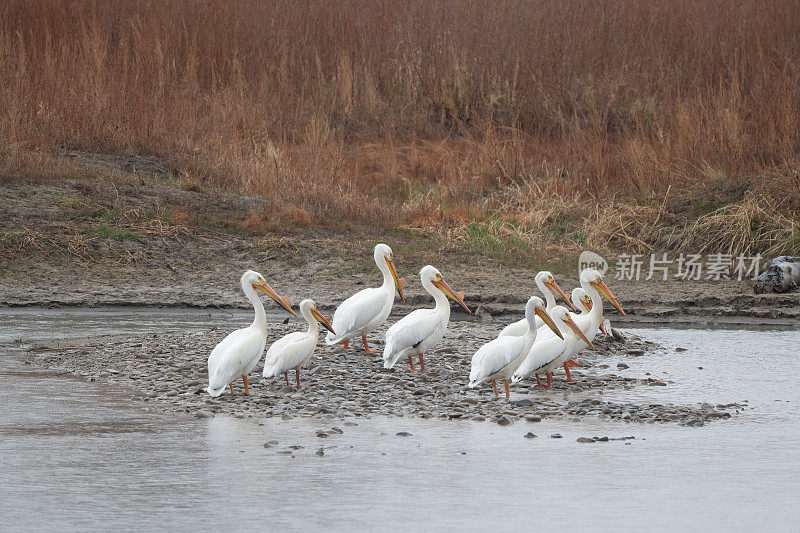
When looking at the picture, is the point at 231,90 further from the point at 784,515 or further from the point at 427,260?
the point at 784,515

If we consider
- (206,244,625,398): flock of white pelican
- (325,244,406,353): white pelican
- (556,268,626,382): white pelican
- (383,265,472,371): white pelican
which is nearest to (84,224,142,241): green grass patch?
(206,244,625,398): flock of white pelican

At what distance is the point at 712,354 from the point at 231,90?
12305 mm

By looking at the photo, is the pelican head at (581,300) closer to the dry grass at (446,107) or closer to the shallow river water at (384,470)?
the shallow river water at (384,470)

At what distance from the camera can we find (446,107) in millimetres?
20766

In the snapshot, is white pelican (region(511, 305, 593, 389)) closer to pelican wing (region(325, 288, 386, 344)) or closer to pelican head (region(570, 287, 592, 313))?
pelican head (region(570, 287, 592, 313))

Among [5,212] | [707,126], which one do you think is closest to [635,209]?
[707,126]

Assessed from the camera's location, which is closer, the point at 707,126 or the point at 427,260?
the point at 427,260

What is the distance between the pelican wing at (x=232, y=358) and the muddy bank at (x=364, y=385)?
185 millimetres

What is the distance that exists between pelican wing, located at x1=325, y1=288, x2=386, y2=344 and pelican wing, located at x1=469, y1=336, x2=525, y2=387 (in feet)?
5.57

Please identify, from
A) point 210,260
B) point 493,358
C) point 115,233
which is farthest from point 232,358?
point 115,233

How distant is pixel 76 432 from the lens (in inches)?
263

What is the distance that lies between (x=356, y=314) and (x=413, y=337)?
32.1 inches

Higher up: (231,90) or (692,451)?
(231,90)

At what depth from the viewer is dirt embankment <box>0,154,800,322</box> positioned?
40.8ft
